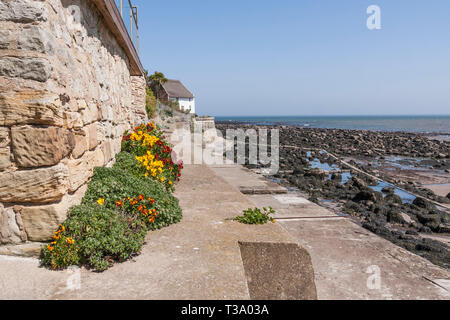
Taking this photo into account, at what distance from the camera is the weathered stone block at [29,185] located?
2.61 metres

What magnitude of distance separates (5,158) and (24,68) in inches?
29.9

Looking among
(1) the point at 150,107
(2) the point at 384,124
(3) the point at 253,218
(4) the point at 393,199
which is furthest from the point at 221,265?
(2) the point at 384,124

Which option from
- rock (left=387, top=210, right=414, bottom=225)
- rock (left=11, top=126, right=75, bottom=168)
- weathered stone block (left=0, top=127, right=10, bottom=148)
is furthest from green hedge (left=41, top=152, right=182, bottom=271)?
rock (left=387, top=210, right=414, bottom=225)

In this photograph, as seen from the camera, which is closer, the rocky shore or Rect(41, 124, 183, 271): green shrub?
Rect(41, 124, 183, 271): green shrub

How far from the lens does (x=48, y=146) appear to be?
261 centimetres

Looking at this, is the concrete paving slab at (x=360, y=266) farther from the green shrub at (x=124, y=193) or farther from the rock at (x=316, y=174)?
the rock at (x=316, y=174)

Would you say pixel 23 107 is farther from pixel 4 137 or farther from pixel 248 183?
pixel 248 183

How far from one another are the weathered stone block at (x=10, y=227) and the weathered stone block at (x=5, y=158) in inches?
14.0

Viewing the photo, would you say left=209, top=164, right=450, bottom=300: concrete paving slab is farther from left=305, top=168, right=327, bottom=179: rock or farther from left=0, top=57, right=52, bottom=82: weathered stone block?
left=305, top=168, right=327, bottom=179: rock

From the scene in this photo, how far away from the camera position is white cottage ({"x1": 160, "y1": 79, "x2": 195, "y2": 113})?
47.9m

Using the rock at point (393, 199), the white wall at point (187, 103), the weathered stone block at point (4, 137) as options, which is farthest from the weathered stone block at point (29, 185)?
the white wall at point (187, 103)

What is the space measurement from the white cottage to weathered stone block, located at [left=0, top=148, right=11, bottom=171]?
4517 centimetres
